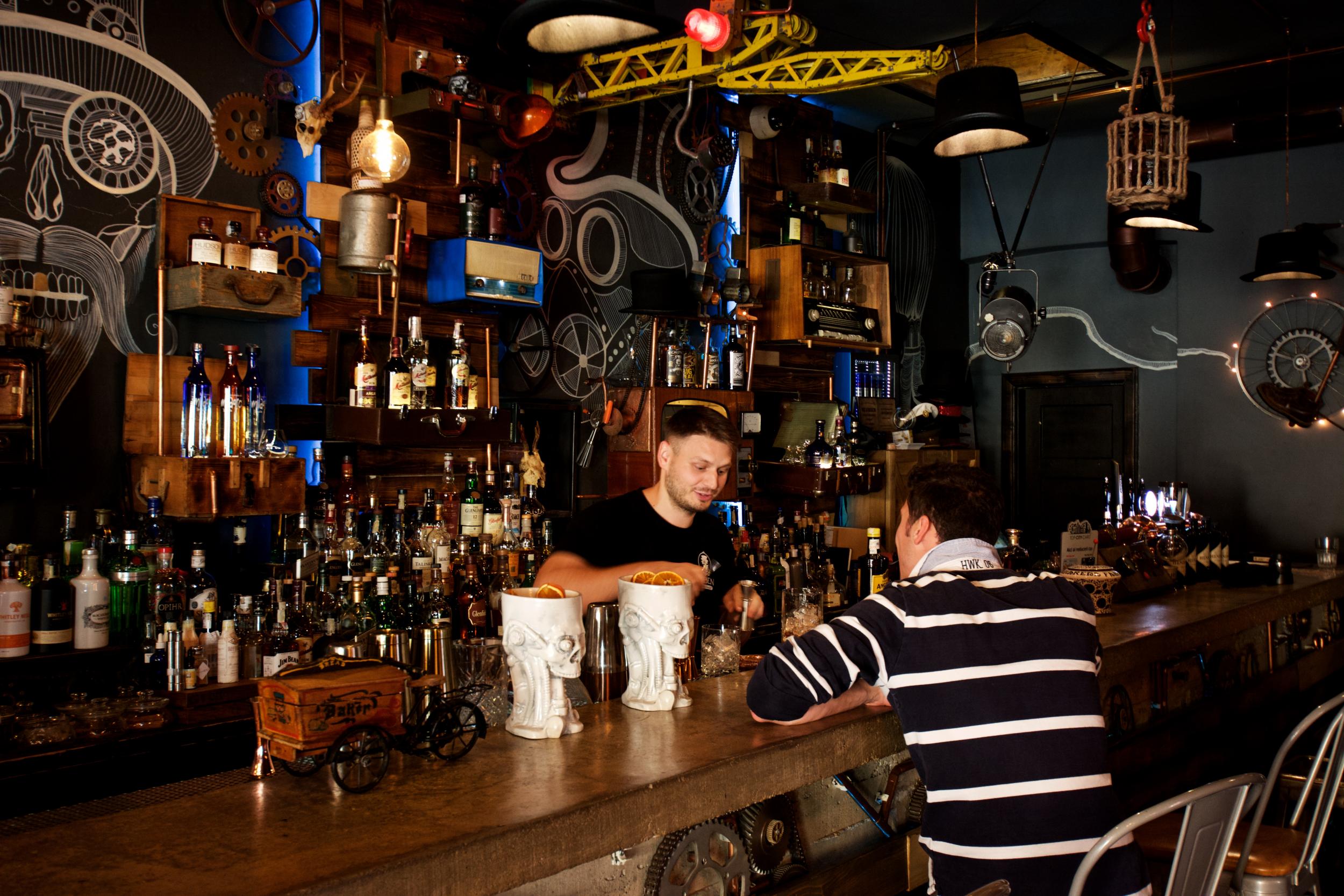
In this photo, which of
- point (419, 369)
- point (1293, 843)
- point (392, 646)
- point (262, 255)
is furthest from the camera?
point (419, 369)

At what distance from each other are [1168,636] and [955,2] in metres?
3.65

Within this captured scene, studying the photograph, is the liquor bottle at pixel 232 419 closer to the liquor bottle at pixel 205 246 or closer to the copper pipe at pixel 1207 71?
the liquor bottle at pixel 205 246

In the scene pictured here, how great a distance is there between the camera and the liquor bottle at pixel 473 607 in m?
3.49

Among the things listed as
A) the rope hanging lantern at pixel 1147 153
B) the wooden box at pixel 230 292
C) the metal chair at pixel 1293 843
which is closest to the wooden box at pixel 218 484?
the wooden box at pixel 230 292

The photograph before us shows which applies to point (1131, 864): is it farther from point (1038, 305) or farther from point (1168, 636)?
point (1038, 305)

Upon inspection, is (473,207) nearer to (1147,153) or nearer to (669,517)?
(669,517)

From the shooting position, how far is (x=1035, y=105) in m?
6.89

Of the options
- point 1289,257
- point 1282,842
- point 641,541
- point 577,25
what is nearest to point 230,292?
point 577,25

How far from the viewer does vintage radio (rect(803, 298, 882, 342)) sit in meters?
6.11

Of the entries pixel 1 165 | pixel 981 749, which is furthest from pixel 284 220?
pixel 981 749

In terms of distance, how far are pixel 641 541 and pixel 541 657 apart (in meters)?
1.38

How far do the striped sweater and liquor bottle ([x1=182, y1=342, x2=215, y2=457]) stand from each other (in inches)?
93.5

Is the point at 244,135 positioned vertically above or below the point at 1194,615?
above

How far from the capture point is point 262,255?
374 centimetres
